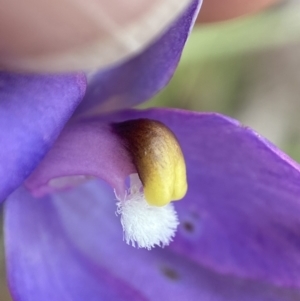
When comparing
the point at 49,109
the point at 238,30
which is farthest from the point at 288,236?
the point at 238,30

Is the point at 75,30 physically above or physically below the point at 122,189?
above

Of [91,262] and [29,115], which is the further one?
[91,262]

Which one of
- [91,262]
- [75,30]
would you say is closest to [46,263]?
[91,262]

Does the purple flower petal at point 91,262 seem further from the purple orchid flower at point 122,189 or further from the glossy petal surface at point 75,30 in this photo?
the glossy petal surface at point 75,30

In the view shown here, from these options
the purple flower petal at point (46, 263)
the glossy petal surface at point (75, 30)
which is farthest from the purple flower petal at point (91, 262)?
the glossy petal surface at point (75, 30)

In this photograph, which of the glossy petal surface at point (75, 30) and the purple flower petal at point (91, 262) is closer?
the glossy petal surface at point (75, 30)

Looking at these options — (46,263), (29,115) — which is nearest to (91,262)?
(46,263)

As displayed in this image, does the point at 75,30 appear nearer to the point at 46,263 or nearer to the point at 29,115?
the point at 29,115
